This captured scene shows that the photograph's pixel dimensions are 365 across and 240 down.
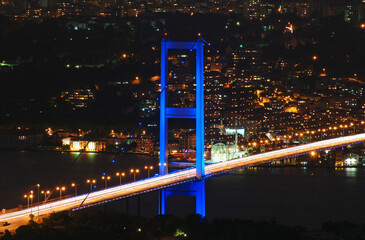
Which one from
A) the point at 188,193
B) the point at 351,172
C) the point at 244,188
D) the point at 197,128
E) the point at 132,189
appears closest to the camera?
the point at 132,189

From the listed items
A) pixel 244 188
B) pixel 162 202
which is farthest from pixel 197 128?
pixel 244 188

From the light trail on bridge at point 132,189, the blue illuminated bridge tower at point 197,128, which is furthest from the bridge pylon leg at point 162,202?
the light trail on bridge at point 132,189

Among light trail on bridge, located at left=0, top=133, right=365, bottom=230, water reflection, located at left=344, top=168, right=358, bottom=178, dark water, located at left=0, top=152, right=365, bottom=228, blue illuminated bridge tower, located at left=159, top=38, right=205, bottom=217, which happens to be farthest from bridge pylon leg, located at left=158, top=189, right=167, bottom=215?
water reflection, located at left=344, top=168, right=358, bottom=178

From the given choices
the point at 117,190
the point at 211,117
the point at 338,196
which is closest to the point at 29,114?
the point at 211,117

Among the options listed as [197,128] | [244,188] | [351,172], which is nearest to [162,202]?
[197,128]

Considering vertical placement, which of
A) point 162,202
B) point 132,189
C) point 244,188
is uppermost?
point 132,189

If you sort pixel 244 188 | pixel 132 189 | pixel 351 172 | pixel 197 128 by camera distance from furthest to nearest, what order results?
pixel 351 172 < pixel 244 188 < pixel 197 128 < pixel 132 189

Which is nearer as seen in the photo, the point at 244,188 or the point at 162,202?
the point at 162,202

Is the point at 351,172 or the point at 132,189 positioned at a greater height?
the point at 132,189

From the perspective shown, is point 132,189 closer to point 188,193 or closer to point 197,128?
point 188,193
